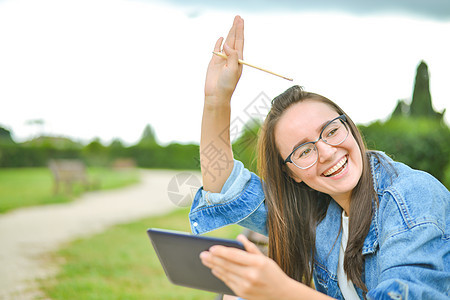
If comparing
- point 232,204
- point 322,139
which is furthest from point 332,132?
point 232,204

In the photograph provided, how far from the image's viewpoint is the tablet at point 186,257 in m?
0.84

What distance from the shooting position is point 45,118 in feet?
30.2

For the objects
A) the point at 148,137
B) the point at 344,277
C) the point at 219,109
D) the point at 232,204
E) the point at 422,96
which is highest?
the point at 148,137

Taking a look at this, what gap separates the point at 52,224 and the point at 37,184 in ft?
→ 10.3

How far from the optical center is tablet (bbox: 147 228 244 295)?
2.77 feet

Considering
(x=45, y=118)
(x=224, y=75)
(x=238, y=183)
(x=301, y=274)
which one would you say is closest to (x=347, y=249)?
(x=301, y=274)

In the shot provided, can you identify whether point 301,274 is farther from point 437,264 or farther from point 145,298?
point 145,298

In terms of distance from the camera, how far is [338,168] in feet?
3.55

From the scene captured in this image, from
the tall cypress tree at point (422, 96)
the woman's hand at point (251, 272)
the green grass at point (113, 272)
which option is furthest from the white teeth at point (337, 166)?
the tall cypress tree at point (422, 96)

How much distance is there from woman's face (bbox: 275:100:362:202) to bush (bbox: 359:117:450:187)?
10.2ft

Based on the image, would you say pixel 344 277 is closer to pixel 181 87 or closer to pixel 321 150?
pixel 321 150

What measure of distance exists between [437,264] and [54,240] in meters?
6.07

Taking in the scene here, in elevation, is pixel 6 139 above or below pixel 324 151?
above

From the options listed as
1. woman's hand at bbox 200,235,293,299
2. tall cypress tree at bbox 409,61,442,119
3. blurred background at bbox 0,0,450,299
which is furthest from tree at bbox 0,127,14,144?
woman's hand at bbox 200,235,293,299
